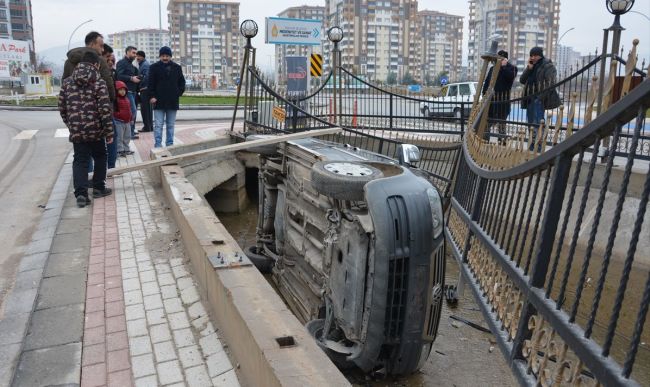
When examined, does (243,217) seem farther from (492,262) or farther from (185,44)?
(185,44)

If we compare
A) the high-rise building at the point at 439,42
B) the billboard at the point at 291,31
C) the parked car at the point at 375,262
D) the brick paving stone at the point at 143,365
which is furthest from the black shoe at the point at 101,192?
the high-rise building at the point at 439,42

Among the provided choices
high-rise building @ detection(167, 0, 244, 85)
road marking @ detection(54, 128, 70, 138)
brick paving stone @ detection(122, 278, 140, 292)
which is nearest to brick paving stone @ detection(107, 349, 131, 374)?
brick paving stone @ detection(122, 278, 140, 292)

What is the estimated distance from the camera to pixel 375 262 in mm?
3686

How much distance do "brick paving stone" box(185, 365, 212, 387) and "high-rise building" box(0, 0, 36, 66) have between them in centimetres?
9868

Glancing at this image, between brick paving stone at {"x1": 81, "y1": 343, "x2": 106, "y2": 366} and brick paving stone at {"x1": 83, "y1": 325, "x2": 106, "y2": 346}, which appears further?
brick paving stone at {"x1": 83, "y1": 325, "x2": 106, "y2": 346}

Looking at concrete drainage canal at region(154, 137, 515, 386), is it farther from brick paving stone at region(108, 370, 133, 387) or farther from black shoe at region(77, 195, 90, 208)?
black shoe at region(77, 195, 90, 208)

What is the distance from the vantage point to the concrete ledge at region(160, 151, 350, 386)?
2643 millimetres

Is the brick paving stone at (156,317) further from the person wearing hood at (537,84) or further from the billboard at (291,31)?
the billboard at (291,31)

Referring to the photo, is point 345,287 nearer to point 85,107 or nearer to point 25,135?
point 85,107

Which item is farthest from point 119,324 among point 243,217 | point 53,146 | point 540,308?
point 53,146

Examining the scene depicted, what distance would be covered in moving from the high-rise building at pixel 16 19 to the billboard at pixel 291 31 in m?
81.2

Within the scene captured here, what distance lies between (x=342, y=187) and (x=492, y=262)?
3.65ft

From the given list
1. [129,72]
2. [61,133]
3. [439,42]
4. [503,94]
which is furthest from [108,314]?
[439,42]

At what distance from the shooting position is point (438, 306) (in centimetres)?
417
